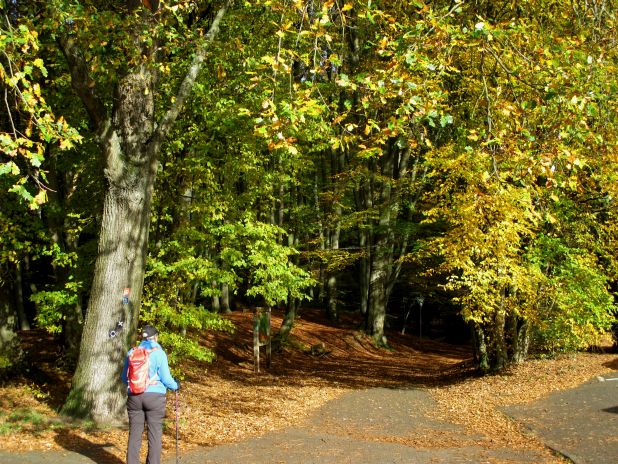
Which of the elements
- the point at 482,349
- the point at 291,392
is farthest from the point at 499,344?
the point at 291,392

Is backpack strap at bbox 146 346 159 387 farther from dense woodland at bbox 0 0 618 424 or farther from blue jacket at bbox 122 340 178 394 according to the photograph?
dense woodland at bbox 0 0 618 424

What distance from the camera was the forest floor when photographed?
29.9 ft

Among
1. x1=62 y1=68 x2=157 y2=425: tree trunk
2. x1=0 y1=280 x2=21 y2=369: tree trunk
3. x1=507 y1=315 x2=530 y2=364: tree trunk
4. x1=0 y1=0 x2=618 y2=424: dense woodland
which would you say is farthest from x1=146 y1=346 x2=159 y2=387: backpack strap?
x1=507 y1=315 x2=530 y2=364: tree trunk

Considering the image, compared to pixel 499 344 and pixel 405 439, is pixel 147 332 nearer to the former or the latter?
pixel 405 439

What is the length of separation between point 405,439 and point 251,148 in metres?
7.18

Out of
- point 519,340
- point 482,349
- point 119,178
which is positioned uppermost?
point 119,178

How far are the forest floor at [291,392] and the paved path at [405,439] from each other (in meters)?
0.18

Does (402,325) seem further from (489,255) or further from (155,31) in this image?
(155,31)

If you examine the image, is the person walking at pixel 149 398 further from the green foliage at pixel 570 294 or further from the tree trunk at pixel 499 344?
the tree trunk at pixel 499 344

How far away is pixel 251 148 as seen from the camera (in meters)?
13.8

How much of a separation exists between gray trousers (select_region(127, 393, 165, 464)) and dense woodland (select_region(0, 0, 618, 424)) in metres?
2.68

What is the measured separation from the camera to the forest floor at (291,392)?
910 cm

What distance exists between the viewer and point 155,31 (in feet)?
28.4

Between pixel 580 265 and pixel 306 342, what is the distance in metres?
13.5
